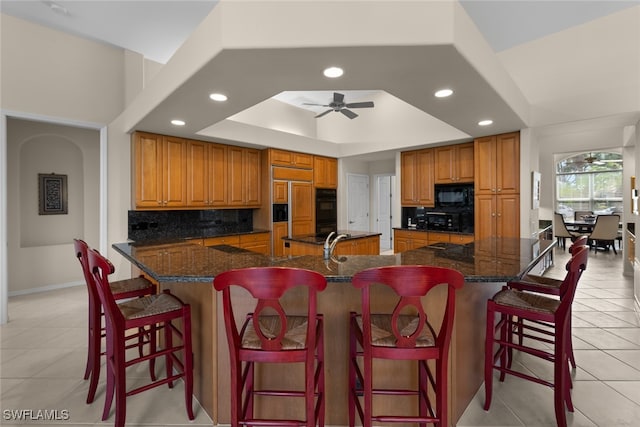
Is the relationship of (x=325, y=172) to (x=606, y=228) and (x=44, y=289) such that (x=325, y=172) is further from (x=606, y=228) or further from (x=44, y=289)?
(x=606, y=228)

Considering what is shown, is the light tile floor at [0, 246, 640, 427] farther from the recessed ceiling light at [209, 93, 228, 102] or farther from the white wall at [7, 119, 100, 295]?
the recessed ceiling light at [209, 93, 228, 102]

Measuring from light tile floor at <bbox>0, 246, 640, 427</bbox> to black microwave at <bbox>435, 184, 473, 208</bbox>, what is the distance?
2.15 metres

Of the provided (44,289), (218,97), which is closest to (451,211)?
(218,97)

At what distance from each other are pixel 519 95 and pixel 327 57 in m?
2.84

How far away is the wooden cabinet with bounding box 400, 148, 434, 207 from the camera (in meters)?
5.62

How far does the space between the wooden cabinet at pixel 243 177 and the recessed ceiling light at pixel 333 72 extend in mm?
3190

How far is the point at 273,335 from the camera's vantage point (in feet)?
5.04

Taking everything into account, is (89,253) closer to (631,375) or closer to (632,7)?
(631,375)

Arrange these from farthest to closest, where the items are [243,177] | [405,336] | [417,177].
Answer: [417,177] → [243,177] → [405,336]

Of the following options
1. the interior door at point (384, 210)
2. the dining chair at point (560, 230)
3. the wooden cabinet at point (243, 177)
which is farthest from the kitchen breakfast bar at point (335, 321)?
the dining chair at point (560, 230)

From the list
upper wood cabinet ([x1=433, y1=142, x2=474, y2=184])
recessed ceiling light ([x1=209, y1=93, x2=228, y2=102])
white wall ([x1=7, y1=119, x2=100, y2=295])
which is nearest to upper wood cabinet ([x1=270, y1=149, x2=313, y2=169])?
upper wood cabinet ([x1=433, y1=142, x2=474, y2=184])

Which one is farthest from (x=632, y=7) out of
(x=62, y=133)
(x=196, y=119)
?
(x=62, y=133)

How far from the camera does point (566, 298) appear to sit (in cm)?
177

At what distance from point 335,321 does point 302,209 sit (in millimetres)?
4115
